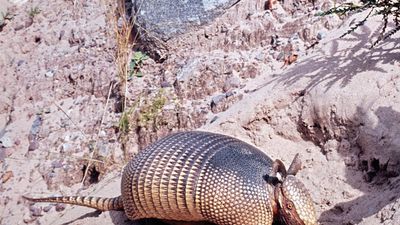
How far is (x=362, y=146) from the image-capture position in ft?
14.7

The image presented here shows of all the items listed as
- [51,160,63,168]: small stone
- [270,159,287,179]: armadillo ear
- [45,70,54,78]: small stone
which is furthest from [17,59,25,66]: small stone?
[270,159,287,179]: armadillo ear

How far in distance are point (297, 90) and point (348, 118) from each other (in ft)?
2.14

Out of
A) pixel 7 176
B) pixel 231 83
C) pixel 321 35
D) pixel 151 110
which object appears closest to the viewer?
pixel 321 35

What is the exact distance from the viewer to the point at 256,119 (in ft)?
17.5

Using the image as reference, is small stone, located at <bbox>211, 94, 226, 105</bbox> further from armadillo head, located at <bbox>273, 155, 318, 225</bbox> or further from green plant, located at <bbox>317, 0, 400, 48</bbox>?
armadillo head, located at <bbox>273, 155, 318, 225</bbox>

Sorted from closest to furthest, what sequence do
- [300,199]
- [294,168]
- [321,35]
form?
[300,199] → [294,168] → [321,35]

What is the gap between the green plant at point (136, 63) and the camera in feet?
23.0

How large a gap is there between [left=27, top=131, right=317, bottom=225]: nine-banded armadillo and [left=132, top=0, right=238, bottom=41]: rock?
2461 mm

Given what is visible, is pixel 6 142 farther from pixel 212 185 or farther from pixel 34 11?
pixel 212 185

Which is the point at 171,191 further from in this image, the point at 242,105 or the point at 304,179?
the point at 242,105

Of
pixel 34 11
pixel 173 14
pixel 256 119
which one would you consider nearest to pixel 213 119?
pixel 256 119

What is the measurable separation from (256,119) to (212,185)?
4.34 feet

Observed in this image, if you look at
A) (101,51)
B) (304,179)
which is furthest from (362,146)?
(101,51)

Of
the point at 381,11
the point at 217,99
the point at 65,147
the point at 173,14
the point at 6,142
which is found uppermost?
the point at 381,11
